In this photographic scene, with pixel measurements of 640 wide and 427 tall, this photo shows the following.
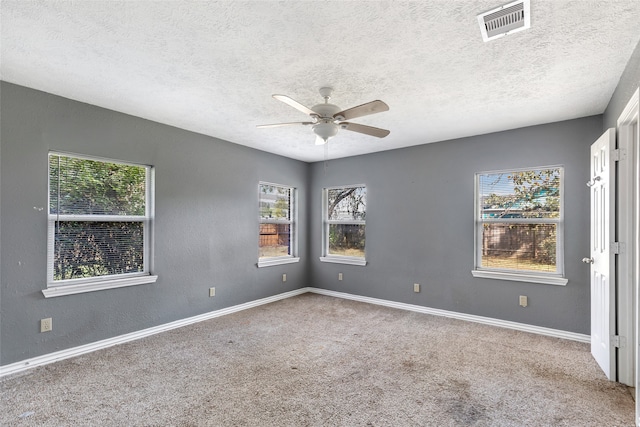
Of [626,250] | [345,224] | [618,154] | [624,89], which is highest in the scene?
[624,89]

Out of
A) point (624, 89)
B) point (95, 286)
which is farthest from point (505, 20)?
point (95, 286)

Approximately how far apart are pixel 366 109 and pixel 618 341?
8.82 ft

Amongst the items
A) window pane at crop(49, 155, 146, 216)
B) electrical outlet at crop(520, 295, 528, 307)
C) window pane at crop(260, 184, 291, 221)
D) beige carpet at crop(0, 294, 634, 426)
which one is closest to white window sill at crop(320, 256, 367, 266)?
window pane at crop(260, 184, 291, 221)

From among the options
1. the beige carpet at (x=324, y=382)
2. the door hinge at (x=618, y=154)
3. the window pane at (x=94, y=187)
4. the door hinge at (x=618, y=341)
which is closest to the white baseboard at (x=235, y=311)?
the beige carpet at (x=324, y=382)

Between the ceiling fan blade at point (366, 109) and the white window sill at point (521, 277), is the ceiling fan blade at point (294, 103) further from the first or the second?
the white window sill at point (521, 277)

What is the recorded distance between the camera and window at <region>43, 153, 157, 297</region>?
9.82ft

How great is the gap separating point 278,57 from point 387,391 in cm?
257

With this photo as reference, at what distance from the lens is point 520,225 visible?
3.90 metres

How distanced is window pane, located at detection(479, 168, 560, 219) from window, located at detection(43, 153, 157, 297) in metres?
4.19

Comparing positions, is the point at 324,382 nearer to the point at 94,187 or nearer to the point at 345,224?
the point at 94,187

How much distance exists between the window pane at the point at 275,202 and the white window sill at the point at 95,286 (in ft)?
6.55

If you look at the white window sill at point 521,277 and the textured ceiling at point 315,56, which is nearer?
the textured ceiling at point 315,56

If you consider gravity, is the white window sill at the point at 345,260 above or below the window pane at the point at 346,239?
below

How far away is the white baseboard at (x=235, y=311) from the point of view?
2797mm
